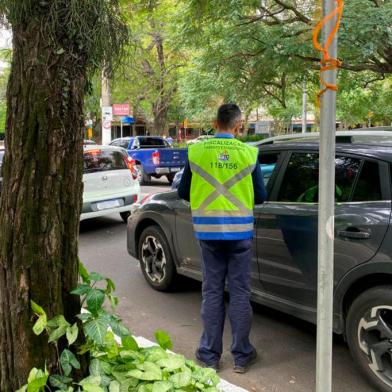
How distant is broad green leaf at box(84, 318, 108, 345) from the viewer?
7.64ft

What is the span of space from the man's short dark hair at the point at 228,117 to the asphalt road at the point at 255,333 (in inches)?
72.0

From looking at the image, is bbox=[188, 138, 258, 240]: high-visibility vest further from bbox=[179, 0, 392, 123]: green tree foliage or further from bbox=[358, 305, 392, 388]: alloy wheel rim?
bbox=[179, 0, 392, 123]: green tree foliage

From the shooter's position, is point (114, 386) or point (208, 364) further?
point (208, 364)

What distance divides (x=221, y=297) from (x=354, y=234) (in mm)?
1077

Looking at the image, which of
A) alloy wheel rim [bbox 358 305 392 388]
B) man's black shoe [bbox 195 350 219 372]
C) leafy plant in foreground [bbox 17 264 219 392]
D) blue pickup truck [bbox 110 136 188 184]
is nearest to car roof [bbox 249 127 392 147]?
alloy wheel rim [bbox 358 305 392 388]

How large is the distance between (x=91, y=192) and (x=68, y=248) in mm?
6470

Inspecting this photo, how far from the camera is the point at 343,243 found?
3.48 meters

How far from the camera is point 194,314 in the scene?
4.91 meters

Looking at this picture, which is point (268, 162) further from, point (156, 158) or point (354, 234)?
point (156, 158)

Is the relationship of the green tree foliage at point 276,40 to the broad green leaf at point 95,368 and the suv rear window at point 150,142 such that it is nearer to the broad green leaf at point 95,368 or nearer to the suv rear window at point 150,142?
the suv rear window at point 150,142

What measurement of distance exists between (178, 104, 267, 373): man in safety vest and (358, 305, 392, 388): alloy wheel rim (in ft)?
2.72

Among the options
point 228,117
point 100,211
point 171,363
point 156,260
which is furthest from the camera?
point 100,211

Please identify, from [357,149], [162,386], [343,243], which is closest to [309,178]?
[357,149]

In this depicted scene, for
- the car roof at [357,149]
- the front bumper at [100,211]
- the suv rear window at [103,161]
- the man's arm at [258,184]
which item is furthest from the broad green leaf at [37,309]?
the suv rear window at [103,161]
